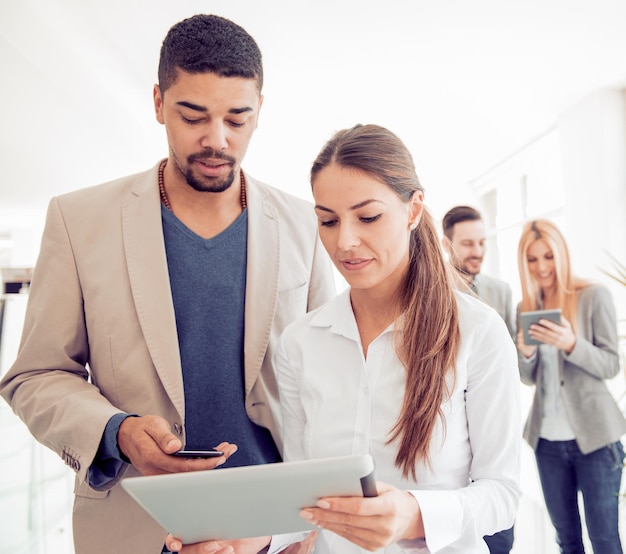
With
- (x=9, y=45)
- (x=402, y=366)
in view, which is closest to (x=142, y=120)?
(x=9, y=45)

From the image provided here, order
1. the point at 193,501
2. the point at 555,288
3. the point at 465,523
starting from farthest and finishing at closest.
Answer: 1. the point at 555,288
2. the point at 465,523
3. the point at 193,501

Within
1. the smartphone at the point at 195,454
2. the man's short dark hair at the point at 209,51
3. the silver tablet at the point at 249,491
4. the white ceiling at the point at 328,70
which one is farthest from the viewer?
the white ceiling at the point at 328,70

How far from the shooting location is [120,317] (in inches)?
51.8

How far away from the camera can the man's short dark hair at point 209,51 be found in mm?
1281

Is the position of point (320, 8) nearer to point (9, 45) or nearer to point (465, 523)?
point (9, 45)

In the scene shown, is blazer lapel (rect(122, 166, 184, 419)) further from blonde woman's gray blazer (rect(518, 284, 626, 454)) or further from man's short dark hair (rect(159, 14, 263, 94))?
blonde woman's gray blazer (rect(518, 284, 626, 454))

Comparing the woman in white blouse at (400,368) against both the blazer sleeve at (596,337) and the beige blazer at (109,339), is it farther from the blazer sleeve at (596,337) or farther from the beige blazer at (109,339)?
the blazer sleeve at (596,337)

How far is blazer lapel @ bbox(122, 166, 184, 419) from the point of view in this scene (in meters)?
1.29

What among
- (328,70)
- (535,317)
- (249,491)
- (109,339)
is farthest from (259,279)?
(328,70)

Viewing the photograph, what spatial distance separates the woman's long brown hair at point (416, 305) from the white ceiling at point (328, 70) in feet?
9.22

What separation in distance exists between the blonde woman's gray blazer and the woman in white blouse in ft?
4.98

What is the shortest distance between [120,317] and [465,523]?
849 millimetres

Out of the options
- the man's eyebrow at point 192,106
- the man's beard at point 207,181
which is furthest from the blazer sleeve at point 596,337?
the man's eyebrow at point 192,106

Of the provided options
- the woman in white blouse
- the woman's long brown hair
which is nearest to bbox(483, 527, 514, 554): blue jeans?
the woman in white blouse
